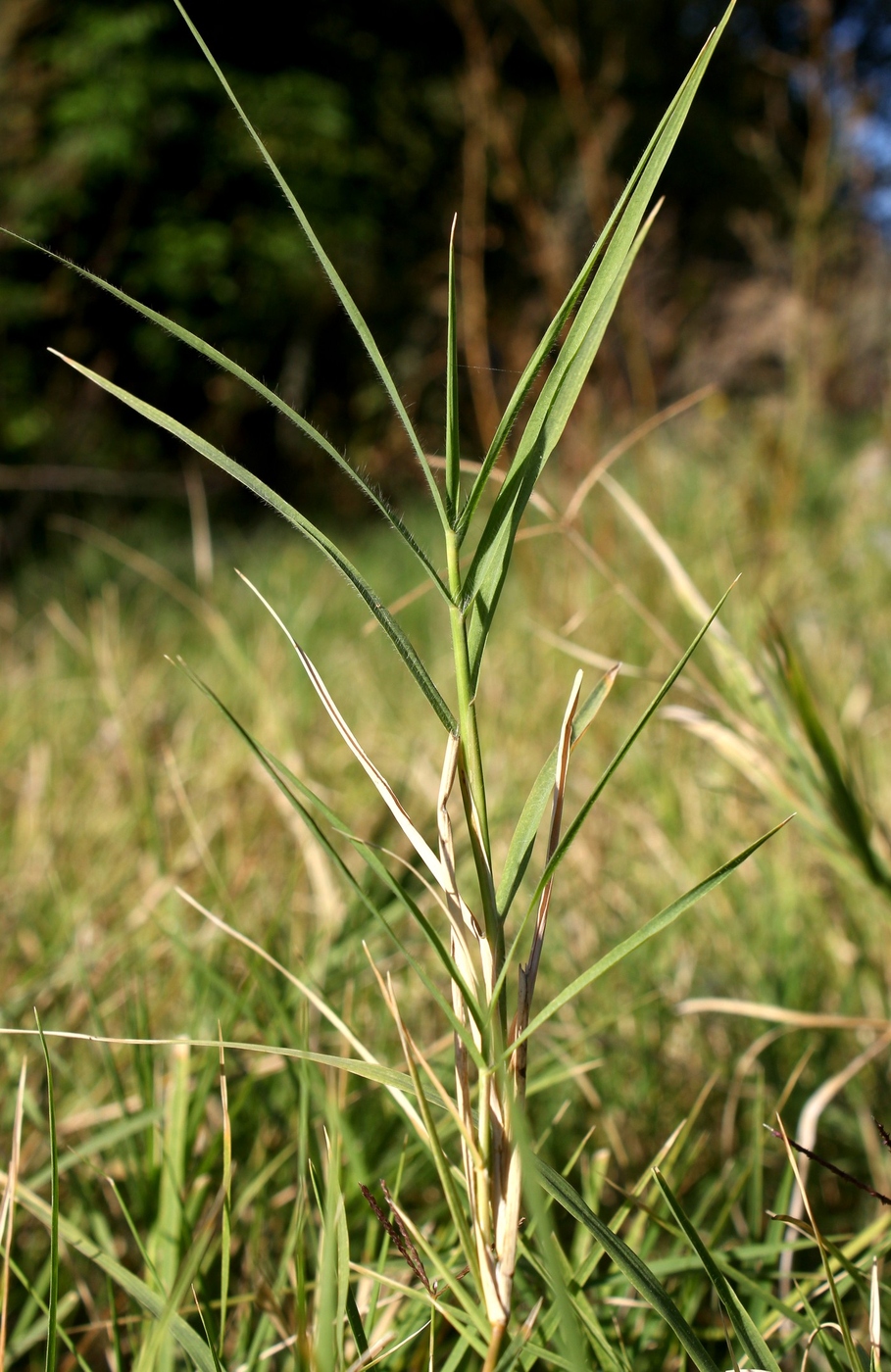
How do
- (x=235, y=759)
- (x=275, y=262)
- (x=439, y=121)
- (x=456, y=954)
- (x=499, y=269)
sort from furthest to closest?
(x=439, y=121) → (x=499, y=269) → (x=275, y=262) → (x=235, y=759) → (x=456, y=954)

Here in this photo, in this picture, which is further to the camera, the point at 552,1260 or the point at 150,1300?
the point at 150,1300

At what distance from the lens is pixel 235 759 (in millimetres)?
1177

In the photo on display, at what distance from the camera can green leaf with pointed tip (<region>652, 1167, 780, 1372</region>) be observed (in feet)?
0.98

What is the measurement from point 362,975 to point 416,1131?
32cm

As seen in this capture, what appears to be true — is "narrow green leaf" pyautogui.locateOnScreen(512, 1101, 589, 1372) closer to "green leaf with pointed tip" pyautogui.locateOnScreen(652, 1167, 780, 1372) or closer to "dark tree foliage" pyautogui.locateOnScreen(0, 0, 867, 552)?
"green leaf with pointed tip" pyautogui.locateOnScreen(652, 1167, 780, 1372)

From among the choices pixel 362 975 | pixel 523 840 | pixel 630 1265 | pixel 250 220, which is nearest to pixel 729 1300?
pixel 630 1265

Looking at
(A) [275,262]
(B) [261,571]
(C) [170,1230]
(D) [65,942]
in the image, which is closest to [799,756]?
(C) [170,1230]

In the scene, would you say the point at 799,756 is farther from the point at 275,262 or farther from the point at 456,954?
the point at 275,262

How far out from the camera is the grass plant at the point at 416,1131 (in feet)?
0.89

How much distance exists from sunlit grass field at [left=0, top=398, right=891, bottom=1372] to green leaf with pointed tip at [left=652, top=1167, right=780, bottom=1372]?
5 cm

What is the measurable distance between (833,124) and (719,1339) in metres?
2.11

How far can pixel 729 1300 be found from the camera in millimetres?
304

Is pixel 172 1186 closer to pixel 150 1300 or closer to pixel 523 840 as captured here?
pixel 150 1300

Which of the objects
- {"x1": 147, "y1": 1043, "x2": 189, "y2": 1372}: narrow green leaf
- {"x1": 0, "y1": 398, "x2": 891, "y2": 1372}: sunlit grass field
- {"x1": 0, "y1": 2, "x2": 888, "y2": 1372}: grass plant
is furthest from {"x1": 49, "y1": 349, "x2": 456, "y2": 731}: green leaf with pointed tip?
{"x1": 147, "y1": 1043, "x2": 189, "y2": 1372}: narrow green leaf
